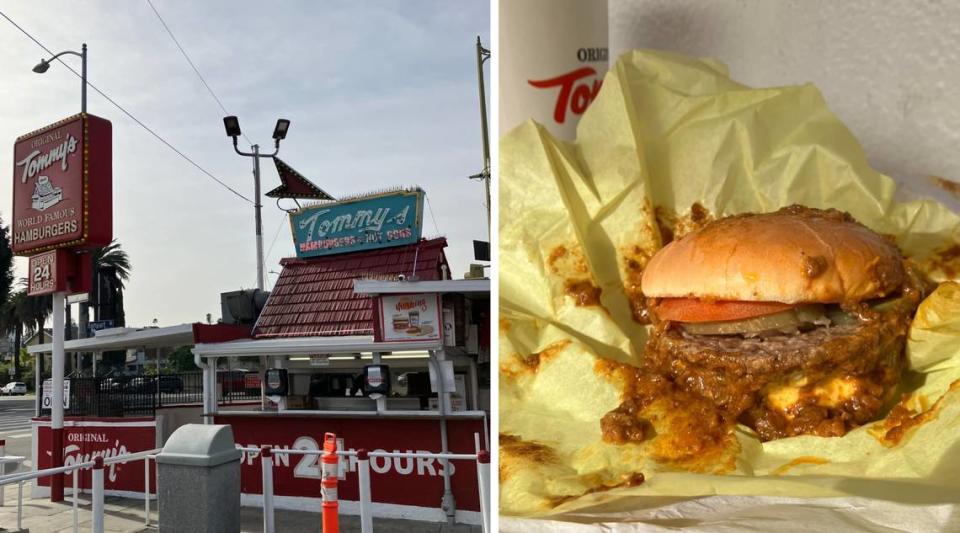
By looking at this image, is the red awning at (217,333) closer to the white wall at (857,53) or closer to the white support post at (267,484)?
the white support post at (267,484)

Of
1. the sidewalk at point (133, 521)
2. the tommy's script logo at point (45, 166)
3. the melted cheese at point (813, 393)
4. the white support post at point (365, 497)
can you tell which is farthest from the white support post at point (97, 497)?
the melted cheese at point (813, 393)

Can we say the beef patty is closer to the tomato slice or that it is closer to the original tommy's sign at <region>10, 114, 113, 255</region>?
the tomato slice

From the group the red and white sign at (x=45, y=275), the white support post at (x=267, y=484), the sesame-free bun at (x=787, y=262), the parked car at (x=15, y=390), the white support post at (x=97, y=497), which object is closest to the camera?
the sesame-free bun at (x=787, y=262)

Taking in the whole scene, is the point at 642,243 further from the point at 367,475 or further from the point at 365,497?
the point at 365,497

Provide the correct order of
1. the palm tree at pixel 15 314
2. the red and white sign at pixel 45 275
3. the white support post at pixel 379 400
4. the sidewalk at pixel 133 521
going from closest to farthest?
1. the sidewalk at pixel 133 521
2. the white support post at pixel 379 400
3. the red and white sign at pixel 45 275
4. the palm tree at pixel 15 314

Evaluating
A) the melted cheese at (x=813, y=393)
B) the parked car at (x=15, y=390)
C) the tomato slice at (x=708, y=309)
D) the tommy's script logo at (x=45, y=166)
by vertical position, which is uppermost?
the tommy's script logo at (x=45, y=166)

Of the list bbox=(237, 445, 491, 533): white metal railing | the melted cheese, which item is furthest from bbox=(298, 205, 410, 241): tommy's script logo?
the melted cheese

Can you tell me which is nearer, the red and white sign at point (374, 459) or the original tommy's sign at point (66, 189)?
the red and white sign at point (374, 459)
